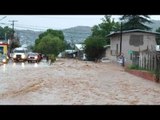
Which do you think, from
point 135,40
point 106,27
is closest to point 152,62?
point 135,40

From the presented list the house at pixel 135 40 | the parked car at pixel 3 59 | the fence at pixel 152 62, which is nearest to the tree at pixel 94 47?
the house at pixel 135 40

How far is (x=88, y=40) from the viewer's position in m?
55.7

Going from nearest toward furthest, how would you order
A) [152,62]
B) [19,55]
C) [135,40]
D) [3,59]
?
[152,62]
[3,59]
[19,55]
[135,40]

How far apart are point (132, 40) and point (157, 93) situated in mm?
28898

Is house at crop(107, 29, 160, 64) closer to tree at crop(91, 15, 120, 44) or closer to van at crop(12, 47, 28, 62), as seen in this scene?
van at crop(12, 47, 28, 62)

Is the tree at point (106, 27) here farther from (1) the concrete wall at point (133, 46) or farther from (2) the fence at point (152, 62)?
(2) the fence at point (152, 62)

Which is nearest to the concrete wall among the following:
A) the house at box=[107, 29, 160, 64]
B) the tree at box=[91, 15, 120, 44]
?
the house at box=[107, 29, 160, 64]

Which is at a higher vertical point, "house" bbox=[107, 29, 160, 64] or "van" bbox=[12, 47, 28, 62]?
"house" bbox=[107, 29, 160, 64]

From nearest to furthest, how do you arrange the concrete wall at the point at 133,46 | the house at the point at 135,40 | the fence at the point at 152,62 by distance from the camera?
the fence at the point at 152,62, the house at the point at 135,40, the concrete wall at the point at 133,46

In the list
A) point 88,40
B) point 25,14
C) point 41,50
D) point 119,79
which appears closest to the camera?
point 25,14

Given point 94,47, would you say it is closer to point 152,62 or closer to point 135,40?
point 135,40
